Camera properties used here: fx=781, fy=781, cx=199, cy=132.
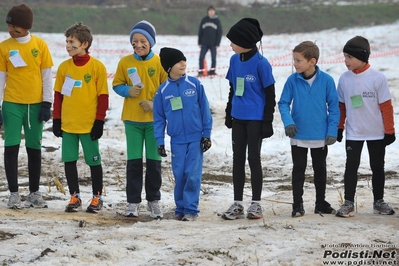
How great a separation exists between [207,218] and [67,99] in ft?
5.98

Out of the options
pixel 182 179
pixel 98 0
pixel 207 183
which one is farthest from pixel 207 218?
pixel 98 0

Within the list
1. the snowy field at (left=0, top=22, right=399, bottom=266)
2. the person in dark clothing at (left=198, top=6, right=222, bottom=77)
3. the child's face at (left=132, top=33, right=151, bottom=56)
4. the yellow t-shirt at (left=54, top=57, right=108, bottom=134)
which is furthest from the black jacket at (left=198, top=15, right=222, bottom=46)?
the child's face at (left=132, top=33, right=151, bottom=56)

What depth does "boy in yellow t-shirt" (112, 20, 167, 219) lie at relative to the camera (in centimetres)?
761

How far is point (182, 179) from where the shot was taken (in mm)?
7562

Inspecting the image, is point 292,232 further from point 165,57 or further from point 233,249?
point 165,57

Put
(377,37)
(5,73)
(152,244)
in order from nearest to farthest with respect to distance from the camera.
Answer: (152,244) → (5,73) → (377,37)

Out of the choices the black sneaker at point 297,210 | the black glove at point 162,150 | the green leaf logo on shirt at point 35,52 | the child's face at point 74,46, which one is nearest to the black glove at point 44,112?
the green leaf logo on shirt at point 35,52

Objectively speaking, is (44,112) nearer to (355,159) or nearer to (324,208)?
(324,208)

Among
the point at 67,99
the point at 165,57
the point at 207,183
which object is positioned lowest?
the point at 207,183

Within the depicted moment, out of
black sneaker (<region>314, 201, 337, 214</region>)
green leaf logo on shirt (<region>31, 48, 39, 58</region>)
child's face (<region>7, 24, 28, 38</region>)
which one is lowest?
black sneaker (<region>314, 201, 337, 214</region>)

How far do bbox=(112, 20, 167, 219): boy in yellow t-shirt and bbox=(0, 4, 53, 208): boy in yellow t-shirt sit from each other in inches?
35.1

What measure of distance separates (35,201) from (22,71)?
4.42ft

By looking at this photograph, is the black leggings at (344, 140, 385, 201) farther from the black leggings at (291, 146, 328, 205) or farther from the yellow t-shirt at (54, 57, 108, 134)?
the yellow t-shirt at (54, 57, 108, 134)

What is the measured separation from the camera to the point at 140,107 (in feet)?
25.0
